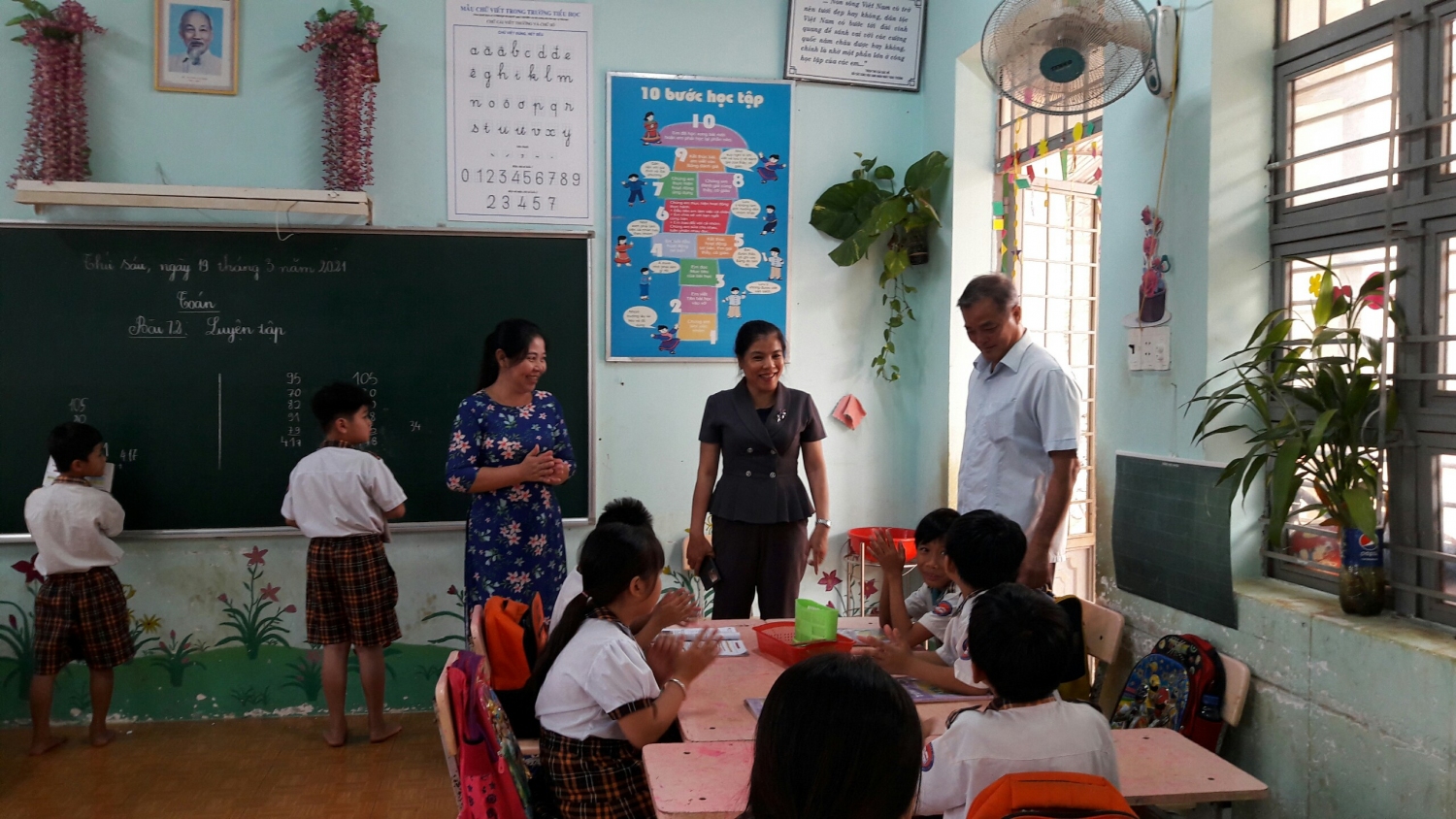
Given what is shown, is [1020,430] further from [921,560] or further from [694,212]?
[694,212]

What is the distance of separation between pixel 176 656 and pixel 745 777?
307 cm

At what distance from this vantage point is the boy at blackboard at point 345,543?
11.6 ft

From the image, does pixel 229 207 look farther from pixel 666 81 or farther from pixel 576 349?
pixel 666 81

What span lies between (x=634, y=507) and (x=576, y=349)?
3.97 ft

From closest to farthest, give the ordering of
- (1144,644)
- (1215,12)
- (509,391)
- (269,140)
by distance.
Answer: (1215,12)
(1144,644)
(509,391)
(269,140)

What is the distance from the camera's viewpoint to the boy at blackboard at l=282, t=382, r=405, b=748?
3539 millimetres

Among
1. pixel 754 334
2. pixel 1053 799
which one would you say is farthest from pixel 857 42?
pixel 1053 799

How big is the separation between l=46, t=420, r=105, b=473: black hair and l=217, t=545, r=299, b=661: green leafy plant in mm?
674

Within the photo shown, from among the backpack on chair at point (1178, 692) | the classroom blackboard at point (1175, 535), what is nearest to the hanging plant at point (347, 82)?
the classroom blackboard at point (1175, 535)

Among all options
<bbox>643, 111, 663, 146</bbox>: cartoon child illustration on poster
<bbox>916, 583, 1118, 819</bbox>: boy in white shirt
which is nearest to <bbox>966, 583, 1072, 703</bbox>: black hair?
<bbox>916, 583, 1118, 819</bbox>: boy in white shirt

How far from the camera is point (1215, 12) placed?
2510mm

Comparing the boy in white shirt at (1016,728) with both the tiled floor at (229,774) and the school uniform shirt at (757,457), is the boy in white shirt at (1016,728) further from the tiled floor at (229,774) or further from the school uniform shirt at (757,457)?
the tiled floor at (229,774)

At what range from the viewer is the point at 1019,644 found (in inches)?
61.2

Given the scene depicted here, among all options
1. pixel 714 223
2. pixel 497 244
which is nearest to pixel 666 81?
pixel 714 223
